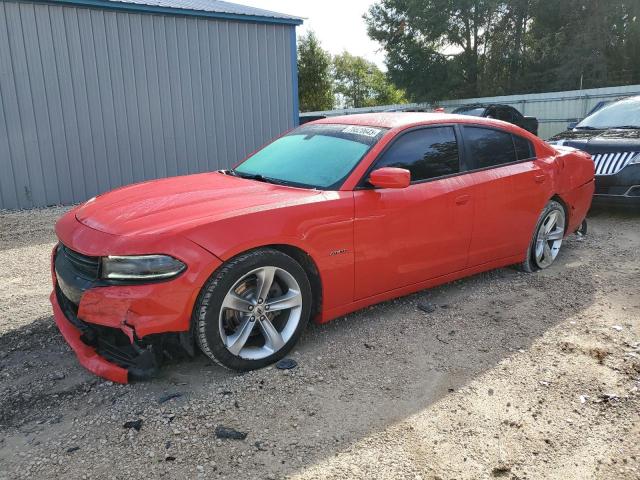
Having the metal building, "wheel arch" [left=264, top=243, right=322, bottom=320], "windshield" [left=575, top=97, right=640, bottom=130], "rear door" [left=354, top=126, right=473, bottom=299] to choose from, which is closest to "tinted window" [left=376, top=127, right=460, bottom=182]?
"rear door" [left=354, top=126, right=473, bottom=299]

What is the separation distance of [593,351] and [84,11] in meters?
9.19

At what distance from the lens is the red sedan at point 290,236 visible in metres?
2.81

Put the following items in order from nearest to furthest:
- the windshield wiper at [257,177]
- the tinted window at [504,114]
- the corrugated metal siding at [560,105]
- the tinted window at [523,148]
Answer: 1. the windshield wiper at [257,177]
2. the tinted window at [523,148]
3. the tinted window at [504,114]
4. the corrugated metal siding at [560,105]

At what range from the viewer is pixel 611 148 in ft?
22.7

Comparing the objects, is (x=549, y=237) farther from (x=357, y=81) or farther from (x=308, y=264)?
(x=357, y=81)

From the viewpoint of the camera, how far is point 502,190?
433 centimetres

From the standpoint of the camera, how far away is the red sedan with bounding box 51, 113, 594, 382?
281 cm

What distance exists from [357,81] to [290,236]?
4810cm

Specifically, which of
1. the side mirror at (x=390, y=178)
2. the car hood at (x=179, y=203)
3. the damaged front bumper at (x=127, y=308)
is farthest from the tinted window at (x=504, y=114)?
the damaged front bumper at (x=127, y=308)

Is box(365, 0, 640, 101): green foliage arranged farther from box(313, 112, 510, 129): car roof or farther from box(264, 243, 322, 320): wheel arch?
box(264, 243, 322, 320): wheel arch

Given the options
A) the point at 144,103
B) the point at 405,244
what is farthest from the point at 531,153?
the point at 144,103

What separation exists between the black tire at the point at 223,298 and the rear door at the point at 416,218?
618mm

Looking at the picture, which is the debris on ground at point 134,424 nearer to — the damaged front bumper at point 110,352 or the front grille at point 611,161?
the damaged front bumper at point 110,352

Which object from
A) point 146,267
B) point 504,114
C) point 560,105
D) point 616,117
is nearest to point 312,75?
point 560,105
